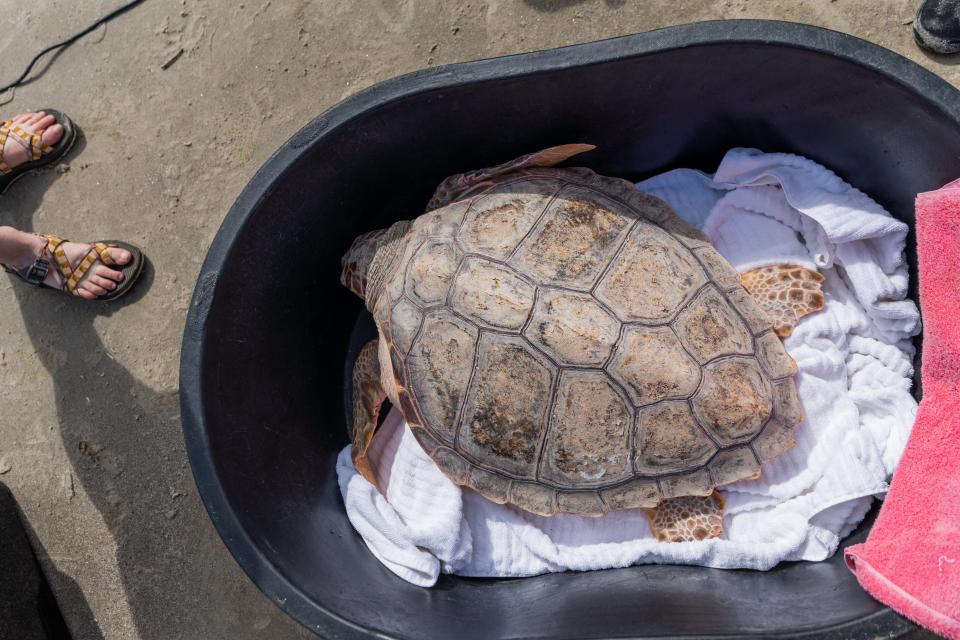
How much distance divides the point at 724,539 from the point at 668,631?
43 centimetres

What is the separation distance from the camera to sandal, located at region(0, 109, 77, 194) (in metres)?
2.19

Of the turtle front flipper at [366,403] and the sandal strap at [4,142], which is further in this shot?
the sandal strap at [4,142]

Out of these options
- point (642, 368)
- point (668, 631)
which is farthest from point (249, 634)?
point (642, 368)

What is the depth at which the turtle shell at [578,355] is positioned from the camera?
4.80ft

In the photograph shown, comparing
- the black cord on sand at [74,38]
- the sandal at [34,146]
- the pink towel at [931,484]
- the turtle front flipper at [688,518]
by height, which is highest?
the black cord on sand at [74,38]

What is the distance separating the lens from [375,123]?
145cm

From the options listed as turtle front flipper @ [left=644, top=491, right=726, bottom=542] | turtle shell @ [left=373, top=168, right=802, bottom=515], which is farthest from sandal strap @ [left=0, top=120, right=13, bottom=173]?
turtle front flipper @ [left=644, top=491, right=726, bottom=542]

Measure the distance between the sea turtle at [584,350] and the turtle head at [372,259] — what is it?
0.06m

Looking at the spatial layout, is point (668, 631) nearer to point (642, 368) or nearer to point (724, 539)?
point (724, 539)

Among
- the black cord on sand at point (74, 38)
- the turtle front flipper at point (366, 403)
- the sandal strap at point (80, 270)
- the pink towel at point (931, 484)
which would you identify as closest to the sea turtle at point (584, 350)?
the turtle front flipper at point (366, 403)

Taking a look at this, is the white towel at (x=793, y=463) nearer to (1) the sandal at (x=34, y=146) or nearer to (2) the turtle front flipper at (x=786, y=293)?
(2) the turtle front flipper at (x=786, y=293)

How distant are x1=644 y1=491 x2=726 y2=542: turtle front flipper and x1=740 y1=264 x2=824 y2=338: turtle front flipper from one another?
496mm

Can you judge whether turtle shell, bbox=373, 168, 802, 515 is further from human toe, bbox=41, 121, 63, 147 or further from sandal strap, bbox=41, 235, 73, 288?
human toe, bbox=41, 121, 63, 147

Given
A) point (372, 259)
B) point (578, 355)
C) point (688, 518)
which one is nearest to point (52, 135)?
point (372, 259)
